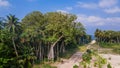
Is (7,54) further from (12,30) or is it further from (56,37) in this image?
(56,37)

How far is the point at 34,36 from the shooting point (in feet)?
195

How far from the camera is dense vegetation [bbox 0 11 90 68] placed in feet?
156

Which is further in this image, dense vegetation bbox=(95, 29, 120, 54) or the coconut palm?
dense vegetation bbox=(95, 29, 120, 54)

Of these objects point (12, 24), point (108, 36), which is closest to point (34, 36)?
point (12, 24)

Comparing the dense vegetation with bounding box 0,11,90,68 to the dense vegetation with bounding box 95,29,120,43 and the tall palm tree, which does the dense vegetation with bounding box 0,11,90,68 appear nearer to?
the tall palm tree

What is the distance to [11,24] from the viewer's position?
5016 centimetres

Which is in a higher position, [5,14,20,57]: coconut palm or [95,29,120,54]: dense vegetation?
[5,14,20,57]: coconut palm

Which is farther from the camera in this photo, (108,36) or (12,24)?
(108,36)

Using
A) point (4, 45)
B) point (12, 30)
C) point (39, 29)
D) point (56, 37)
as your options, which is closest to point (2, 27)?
point (12, 30)

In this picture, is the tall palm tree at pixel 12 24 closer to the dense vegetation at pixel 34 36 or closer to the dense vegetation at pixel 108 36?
the dense vegetation at pixel 34 36

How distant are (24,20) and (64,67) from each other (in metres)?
22.1

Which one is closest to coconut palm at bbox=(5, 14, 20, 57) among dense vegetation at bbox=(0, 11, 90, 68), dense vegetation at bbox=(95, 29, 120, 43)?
dense vegetation at bbox=(0, 11, 90, 68)

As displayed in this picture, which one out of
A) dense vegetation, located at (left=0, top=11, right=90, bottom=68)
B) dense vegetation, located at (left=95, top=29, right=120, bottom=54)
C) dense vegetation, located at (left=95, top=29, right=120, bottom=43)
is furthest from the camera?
dense vegetation, located at (left=95, top=29, right=120, bottom=43)

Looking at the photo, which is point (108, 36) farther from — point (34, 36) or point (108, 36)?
point (34, 36)
